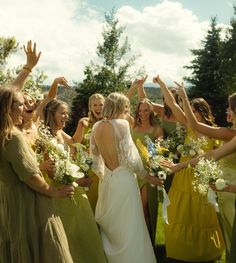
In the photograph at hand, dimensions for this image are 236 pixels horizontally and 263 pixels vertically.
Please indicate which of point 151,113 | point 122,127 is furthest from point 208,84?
point 122,127

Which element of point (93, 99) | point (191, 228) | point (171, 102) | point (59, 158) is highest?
point (93, 99)

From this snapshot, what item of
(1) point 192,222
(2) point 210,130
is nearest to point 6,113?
(2) point 210,130

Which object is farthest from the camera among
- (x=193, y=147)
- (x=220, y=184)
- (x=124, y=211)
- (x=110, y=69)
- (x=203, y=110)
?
(x=110, y=69)

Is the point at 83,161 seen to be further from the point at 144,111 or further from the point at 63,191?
the point at 144,111

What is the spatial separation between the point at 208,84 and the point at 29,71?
1334 inches

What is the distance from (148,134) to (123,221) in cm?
252

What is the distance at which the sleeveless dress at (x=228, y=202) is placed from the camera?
19.1 ft

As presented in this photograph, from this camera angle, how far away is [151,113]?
314 inches

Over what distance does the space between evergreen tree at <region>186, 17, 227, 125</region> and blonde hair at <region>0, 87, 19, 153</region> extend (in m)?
33.4

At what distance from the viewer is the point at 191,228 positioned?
695 cm

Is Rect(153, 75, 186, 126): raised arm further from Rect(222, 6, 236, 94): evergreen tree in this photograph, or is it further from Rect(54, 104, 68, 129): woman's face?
Rect(222, 6, 236, 94): evergreen tree

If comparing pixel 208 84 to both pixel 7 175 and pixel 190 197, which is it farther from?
pixel 7 175

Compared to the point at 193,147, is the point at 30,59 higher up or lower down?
higher up

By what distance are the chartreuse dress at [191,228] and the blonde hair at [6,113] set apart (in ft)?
13.1
